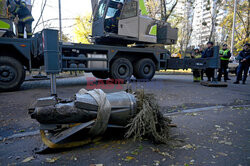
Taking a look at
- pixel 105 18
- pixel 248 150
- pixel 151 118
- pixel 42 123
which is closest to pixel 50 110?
pixel 42 123

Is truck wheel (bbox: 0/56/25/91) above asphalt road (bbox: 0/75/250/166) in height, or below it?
above

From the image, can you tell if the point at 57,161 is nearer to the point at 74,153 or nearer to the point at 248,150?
the point at 74,153

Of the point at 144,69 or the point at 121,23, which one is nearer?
the point at 121,23

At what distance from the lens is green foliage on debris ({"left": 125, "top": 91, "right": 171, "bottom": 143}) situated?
1.98 m

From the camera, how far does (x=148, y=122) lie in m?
2.01

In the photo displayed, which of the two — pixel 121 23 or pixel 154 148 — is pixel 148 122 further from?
pixel 121 23

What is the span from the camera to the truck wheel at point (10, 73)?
557 centimetres

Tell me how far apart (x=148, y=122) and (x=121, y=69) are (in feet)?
19.9

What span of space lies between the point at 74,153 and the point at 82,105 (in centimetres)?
50

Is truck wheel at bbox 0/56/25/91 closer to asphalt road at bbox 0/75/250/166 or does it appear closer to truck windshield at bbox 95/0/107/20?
asphalt road at bbox 0/75/250/166

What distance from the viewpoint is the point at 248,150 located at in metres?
1.92

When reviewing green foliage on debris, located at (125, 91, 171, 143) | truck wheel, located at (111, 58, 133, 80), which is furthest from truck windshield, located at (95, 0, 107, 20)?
green foliage on debris, located at (125, 91, 171, 143)

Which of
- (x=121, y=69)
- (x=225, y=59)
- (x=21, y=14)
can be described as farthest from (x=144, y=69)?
(x=21, y=14)

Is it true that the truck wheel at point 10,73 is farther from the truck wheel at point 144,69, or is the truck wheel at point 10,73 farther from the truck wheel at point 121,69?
the truck wheel at point 144,69
